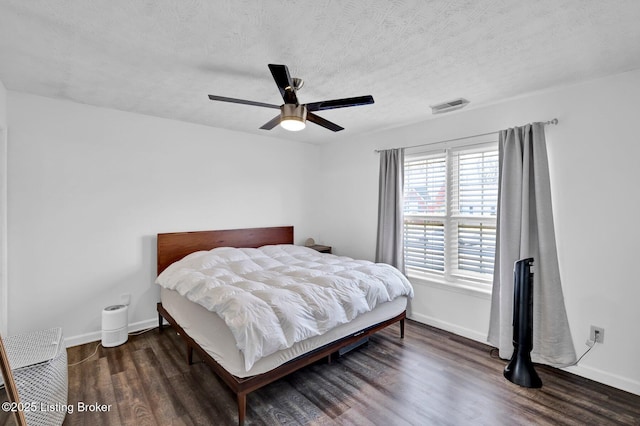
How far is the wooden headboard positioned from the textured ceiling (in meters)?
1.64

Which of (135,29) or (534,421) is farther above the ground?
(135,29)

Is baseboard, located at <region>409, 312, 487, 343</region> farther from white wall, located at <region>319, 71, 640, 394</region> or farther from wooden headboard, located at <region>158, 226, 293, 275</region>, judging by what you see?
wooden headboard, located at <region>158, 226, 293, 275</region>

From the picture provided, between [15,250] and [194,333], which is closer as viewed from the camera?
[194,333]

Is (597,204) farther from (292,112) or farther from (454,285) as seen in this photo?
(292,112)

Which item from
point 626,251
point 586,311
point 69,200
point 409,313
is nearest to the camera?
point 626,251

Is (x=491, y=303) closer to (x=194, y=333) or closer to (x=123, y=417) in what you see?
(x=194, y=333)

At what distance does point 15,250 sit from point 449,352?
4.32 meters

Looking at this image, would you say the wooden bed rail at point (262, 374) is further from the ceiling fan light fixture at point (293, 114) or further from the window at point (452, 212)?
the ceiling fan light fixture at point (293, 114)

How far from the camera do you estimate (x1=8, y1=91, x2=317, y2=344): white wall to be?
2.91 m

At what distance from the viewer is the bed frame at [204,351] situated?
6.59ft

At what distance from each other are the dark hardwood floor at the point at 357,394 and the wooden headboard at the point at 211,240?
111 cm

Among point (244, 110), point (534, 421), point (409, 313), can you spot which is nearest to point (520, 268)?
point (534, 421)

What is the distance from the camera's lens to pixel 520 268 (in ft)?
8.41

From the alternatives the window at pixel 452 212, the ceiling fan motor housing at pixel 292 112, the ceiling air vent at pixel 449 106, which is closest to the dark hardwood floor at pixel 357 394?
the window at pixel 452 212
